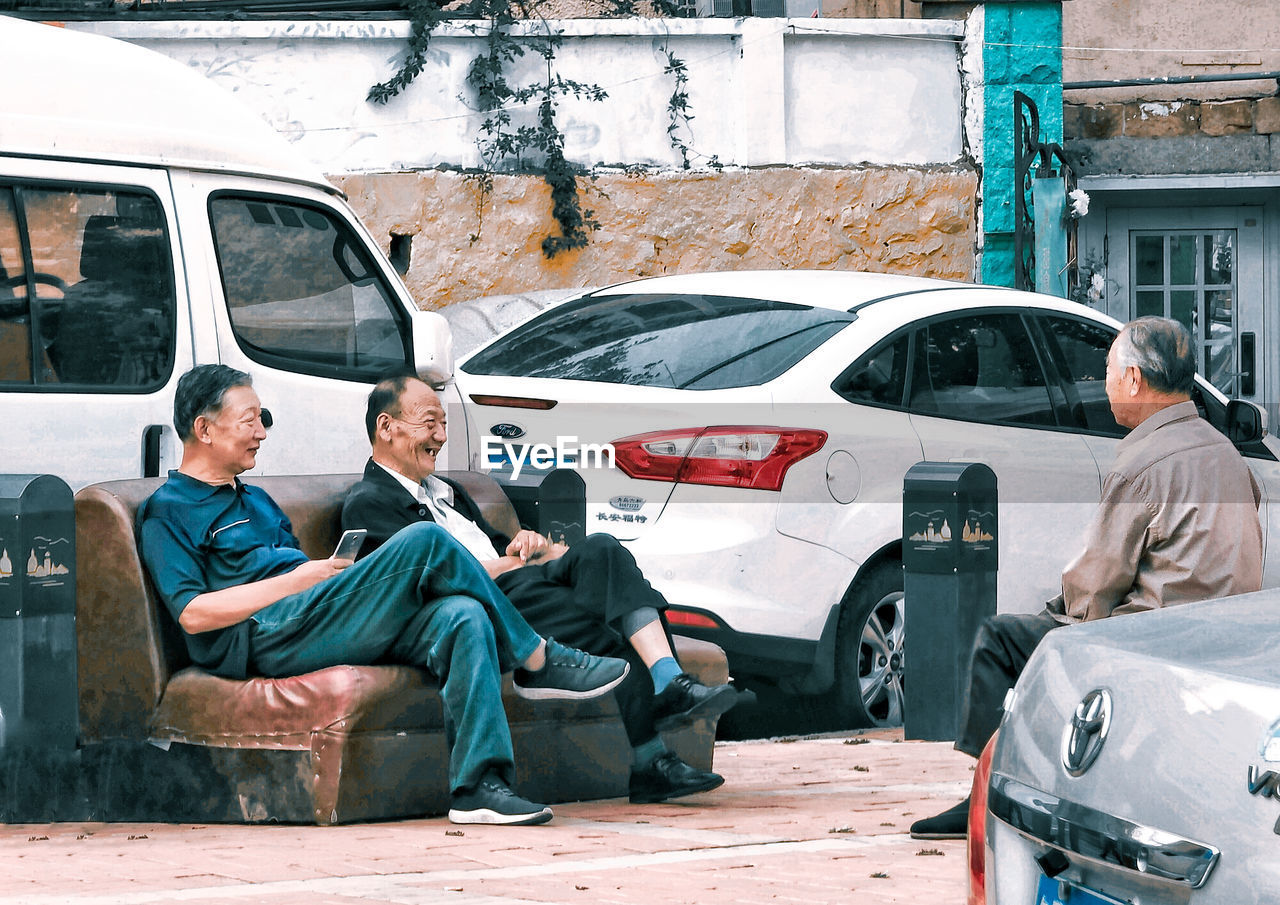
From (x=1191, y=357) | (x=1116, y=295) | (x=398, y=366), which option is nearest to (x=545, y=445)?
(x=398, y=366)

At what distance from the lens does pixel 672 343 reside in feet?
23.3

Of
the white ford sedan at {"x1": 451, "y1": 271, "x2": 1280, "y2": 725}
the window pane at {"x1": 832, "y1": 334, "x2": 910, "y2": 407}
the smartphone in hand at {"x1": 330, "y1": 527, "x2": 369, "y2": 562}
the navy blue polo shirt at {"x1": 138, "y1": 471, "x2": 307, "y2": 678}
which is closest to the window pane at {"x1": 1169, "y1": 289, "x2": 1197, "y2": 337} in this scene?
the white ford sedan at {"x1": 451, "y1": 271, "x2": 1280, "y2": 725}

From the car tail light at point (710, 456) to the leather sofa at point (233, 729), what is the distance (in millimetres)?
1387

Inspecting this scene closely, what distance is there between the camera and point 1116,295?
1564 centimetres

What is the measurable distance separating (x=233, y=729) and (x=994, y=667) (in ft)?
6.68

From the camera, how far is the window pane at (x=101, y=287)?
20.9ft

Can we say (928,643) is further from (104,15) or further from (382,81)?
(104,15)

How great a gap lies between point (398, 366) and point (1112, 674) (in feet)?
17.0

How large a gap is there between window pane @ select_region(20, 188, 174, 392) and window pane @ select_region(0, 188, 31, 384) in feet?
0.16

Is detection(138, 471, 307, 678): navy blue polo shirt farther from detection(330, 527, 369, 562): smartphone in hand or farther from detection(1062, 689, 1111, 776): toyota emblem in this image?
detection(1062, 689, 1111, 776): toyota emblem

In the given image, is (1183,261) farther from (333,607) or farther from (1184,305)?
(333,607)

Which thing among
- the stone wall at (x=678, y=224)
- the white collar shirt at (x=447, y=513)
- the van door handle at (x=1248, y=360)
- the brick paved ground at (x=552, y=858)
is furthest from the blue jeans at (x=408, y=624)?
the van door handle at (x=1248, y=360)

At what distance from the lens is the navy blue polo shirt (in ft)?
16.9

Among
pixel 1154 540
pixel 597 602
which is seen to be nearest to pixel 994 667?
pixel 1154 540
